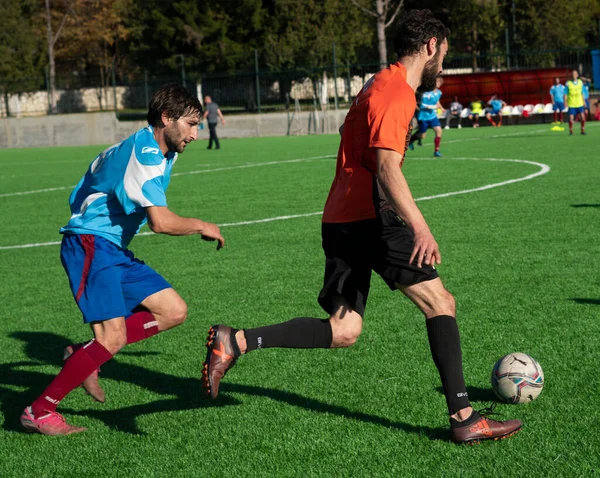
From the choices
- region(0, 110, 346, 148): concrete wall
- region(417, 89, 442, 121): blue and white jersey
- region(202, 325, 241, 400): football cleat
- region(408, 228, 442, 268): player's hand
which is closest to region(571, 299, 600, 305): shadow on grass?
region(408, 228, 442, 268): player's hand

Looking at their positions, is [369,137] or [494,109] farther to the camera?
[494,109]

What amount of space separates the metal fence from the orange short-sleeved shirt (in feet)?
117

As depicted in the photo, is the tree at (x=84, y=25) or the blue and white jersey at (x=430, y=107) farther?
the tree at (x=84, y=25)

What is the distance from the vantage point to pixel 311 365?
5527mm

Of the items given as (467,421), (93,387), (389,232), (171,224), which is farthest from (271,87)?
(467,421)

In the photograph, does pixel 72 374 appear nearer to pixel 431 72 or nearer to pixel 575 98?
pixel 431 72

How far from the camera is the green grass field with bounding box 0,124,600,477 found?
4.12 m

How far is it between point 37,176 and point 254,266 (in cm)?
1487

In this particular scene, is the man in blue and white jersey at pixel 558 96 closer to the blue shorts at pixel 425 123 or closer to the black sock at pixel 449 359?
the blue shorts at pixel 425 123

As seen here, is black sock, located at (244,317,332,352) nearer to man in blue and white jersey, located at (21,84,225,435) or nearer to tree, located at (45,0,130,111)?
man in blue and white jersey, located at (21,84,225,435)

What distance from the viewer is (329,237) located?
14.8ft

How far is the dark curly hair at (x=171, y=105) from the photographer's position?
4.52 m

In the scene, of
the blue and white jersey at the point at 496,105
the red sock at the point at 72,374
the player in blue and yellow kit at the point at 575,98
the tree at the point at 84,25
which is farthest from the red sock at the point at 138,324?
the tree at the point at 84,25

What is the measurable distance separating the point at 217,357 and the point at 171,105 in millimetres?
1259
